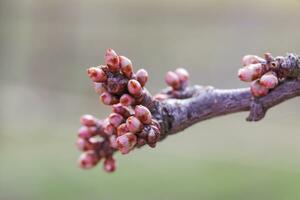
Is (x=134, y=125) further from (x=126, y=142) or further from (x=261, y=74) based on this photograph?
(x=261, y=74)

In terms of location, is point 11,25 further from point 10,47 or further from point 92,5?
point 92,5

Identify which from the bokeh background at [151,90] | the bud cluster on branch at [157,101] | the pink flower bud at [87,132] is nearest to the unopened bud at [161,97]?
the bud cluster on branch at [157,101]

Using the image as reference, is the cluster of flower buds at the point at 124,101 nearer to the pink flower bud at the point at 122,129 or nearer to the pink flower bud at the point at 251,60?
the pink flower bud at the point at 122,129

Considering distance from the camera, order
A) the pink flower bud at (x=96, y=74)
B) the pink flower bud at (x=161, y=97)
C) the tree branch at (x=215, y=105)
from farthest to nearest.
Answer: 1. the pink flower bud at (x=161, y=97)
2. the tree branch at (x=215, y=105)
3. the pink flower bud at (x=96, y=74)

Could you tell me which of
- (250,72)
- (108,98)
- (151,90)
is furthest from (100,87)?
(151,90)

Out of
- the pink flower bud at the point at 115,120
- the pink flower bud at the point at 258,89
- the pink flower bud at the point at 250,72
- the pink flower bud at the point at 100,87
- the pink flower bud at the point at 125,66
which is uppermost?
the pink flower bud at the point at 125,66

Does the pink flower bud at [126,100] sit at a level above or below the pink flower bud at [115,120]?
above
